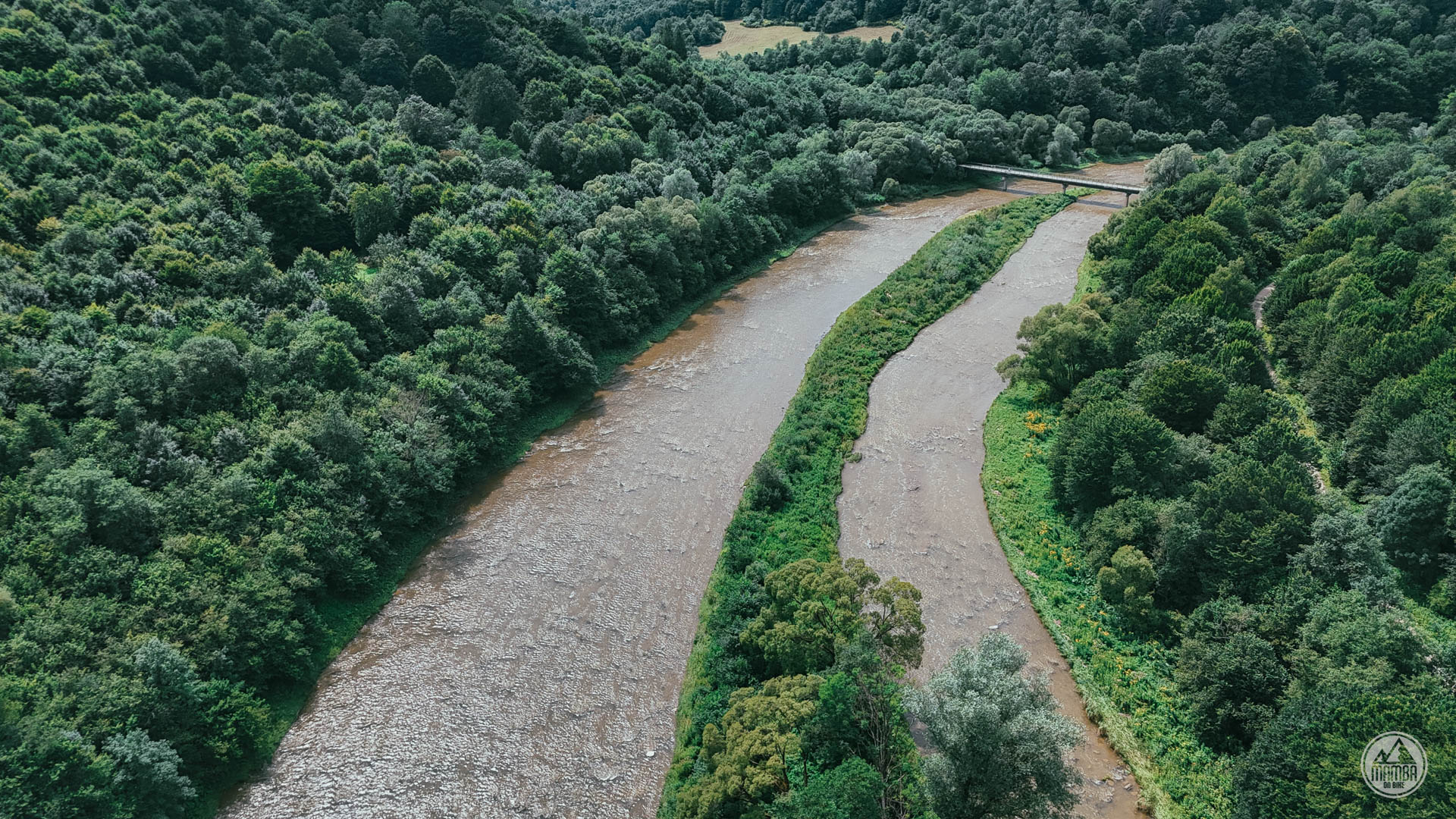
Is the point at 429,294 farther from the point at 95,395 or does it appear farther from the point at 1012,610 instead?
the point at 1012,610

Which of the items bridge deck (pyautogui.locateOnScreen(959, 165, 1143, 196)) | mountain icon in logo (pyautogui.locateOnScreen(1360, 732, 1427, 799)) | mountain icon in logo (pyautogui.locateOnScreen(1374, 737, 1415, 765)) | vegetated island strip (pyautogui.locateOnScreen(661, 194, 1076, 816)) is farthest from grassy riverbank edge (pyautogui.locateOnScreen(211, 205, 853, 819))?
bridge deck (pyautogui.locateOnScreen(959, 165, 1143, 196))

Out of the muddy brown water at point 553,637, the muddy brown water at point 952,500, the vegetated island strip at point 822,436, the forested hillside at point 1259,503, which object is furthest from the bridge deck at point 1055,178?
the muddy brown water at point 553,637

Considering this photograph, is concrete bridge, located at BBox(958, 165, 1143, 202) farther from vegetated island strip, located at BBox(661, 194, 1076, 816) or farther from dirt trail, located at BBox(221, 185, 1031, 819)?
dirt trail, located at BBox(221, 185, 1031, 819)

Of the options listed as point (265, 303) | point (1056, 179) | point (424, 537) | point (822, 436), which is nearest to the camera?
point (424, 537)

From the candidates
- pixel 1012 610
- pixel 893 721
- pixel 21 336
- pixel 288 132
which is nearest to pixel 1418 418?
pixel 1012 610

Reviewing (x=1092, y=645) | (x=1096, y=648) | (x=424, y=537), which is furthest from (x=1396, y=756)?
(x=424, y=537)

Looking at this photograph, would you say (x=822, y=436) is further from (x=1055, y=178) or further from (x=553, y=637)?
(x=1055, y=178)
